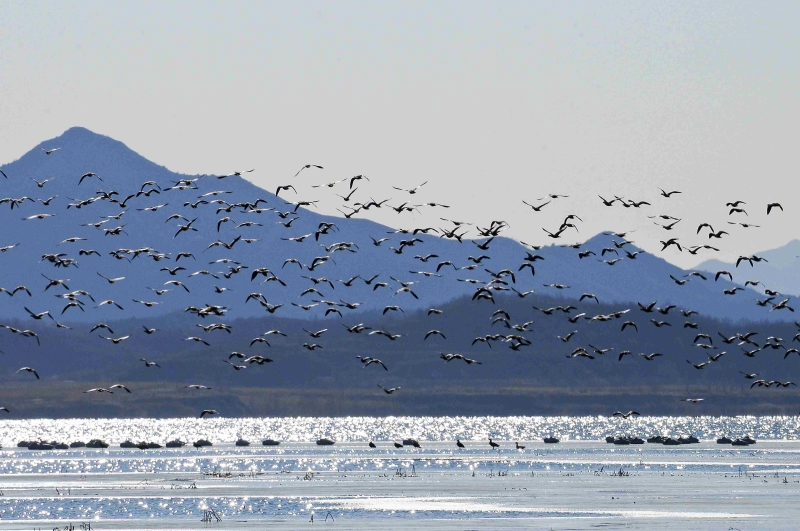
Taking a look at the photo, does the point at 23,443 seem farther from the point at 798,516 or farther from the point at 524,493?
the point at 798,516

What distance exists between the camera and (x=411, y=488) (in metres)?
95.3

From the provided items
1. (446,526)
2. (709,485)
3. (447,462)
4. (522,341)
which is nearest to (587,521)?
(446,526)

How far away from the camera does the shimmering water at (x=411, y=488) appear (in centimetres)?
7338

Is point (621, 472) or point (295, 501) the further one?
point (621, 472)

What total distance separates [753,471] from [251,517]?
52267 mm

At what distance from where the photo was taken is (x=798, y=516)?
71.2m

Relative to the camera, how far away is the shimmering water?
7338 centimetres

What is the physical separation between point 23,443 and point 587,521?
14395cm

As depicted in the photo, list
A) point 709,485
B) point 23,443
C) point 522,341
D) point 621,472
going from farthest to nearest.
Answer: point 23,443 → point 621,472 → point 709,485 → point 522,341

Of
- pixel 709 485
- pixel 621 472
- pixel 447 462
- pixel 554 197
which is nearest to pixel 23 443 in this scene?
pixel 447 462

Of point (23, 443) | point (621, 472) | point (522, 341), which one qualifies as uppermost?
point (522, 341)

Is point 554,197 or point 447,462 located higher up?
point 554,197

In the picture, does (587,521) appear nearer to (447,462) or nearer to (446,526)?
(446,526)

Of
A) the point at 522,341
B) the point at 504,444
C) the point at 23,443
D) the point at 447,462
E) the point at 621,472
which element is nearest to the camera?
the point at 522,341
